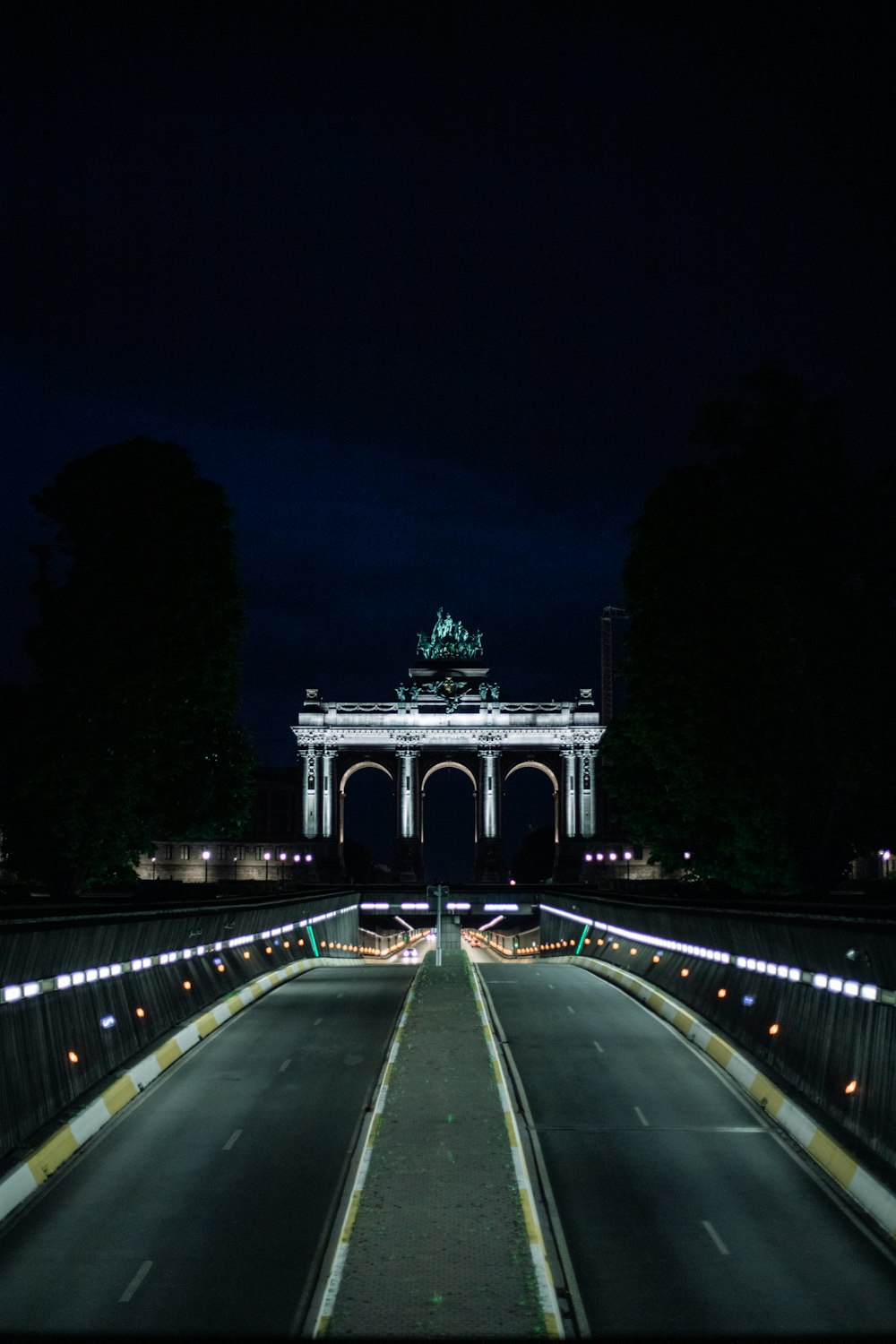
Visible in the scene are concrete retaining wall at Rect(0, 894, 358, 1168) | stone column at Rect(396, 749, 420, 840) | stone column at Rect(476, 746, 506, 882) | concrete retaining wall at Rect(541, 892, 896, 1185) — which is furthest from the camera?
stone column at Rect(396, 749, 420, 840)

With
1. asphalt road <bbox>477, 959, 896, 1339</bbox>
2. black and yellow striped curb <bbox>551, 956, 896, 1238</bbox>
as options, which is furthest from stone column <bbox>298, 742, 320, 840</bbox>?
asphalt road <bbox>477, 959, 896, 1339</bbox>

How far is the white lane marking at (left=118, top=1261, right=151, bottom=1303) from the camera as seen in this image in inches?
468

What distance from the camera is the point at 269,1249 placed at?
13289 millimetres

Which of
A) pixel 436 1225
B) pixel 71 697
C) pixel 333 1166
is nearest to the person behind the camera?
pixel 436 1225

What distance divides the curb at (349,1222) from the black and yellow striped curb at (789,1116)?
4.88 m

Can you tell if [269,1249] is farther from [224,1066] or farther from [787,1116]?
[224,1066]

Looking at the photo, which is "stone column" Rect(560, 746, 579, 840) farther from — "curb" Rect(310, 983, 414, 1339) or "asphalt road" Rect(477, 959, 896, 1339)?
"curb" Rect(310, 983, 414, 1339)

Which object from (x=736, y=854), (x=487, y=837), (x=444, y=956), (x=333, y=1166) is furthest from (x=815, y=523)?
(x=487, y=837)

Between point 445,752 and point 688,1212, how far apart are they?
15441cm

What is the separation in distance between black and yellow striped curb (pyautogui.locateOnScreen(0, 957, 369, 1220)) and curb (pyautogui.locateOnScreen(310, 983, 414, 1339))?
3229mm

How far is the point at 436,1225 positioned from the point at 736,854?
3894 cm

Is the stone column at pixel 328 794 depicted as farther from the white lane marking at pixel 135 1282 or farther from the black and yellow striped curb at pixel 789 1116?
the white lane marking at pixel 135 1282

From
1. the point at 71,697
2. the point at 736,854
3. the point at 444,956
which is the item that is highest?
the point at 71,697

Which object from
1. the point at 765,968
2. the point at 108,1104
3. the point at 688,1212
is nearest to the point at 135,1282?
the point at 688,1212
